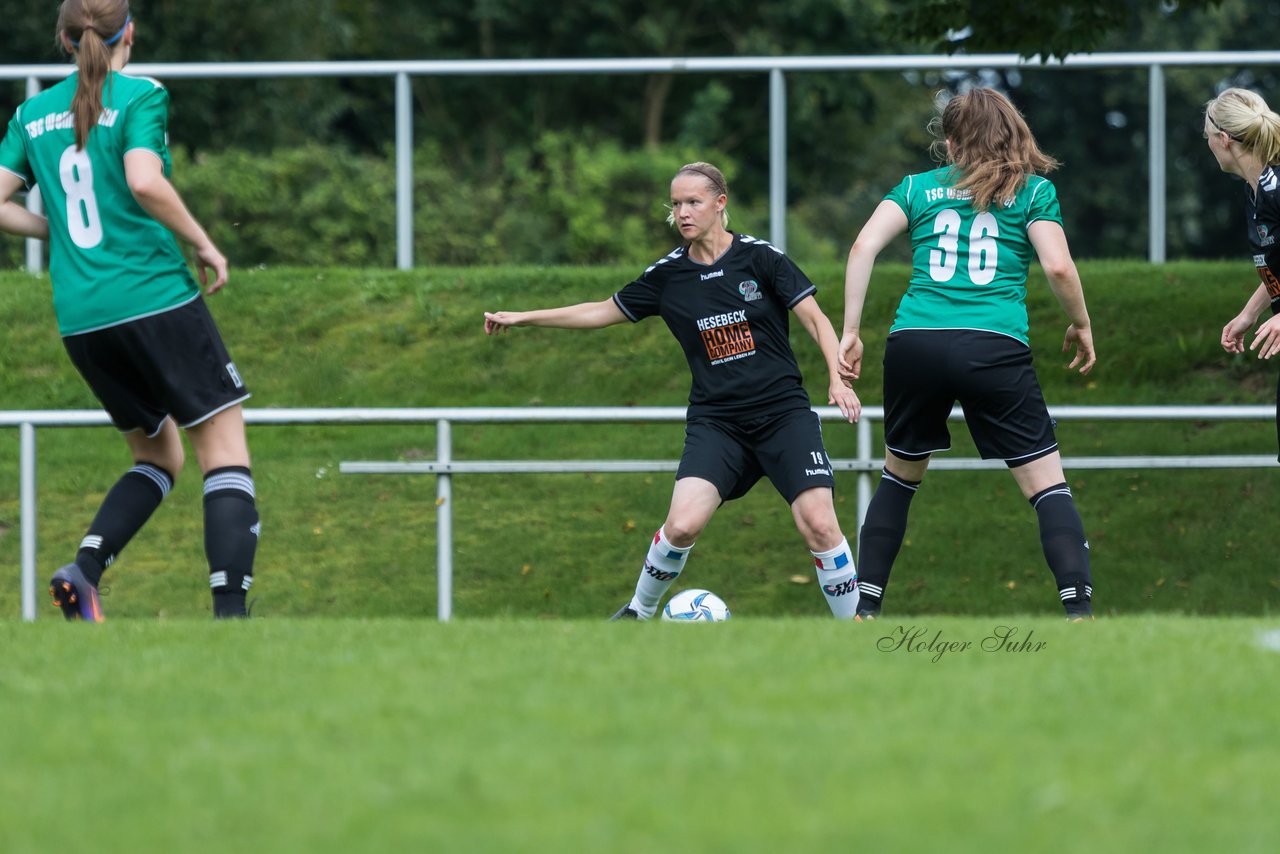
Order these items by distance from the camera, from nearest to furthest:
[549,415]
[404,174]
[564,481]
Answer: [549,415] < [564,481] < [404,174]

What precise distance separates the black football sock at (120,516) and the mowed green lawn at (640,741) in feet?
2.20

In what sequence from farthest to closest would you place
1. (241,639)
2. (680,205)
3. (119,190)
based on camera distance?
(680,205)
(119,190)
(241,639)

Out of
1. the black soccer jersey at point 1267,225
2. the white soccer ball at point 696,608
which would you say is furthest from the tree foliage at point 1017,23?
the white soccer ball at point 696,608

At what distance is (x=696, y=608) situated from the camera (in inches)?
249

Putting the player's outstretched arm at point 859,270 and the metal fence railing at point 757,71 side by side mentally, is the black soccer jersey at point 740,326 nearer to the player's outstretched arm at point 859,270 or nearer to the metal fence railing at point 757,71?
the player's outstretched arm at point 859,270

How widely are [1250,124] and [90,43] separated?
3.82m

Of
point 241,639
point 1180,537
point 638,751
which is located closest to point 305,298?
point 1180,537

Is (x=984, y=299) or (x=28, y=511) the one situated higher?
(x=984, y=299)

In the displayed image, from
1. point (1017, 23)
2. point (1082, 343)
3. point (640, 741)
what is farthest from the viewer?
point (1017, 23)

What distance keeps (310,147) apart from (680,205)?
485 inches

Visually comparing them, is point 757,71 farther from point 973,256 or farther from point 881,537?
point 881,537

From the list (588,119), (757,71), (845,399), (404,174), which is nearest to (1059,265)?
(845,399)

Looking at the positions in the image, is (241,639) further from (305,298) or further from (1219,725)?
(305,298)

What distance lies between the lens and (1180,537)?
888 cm
